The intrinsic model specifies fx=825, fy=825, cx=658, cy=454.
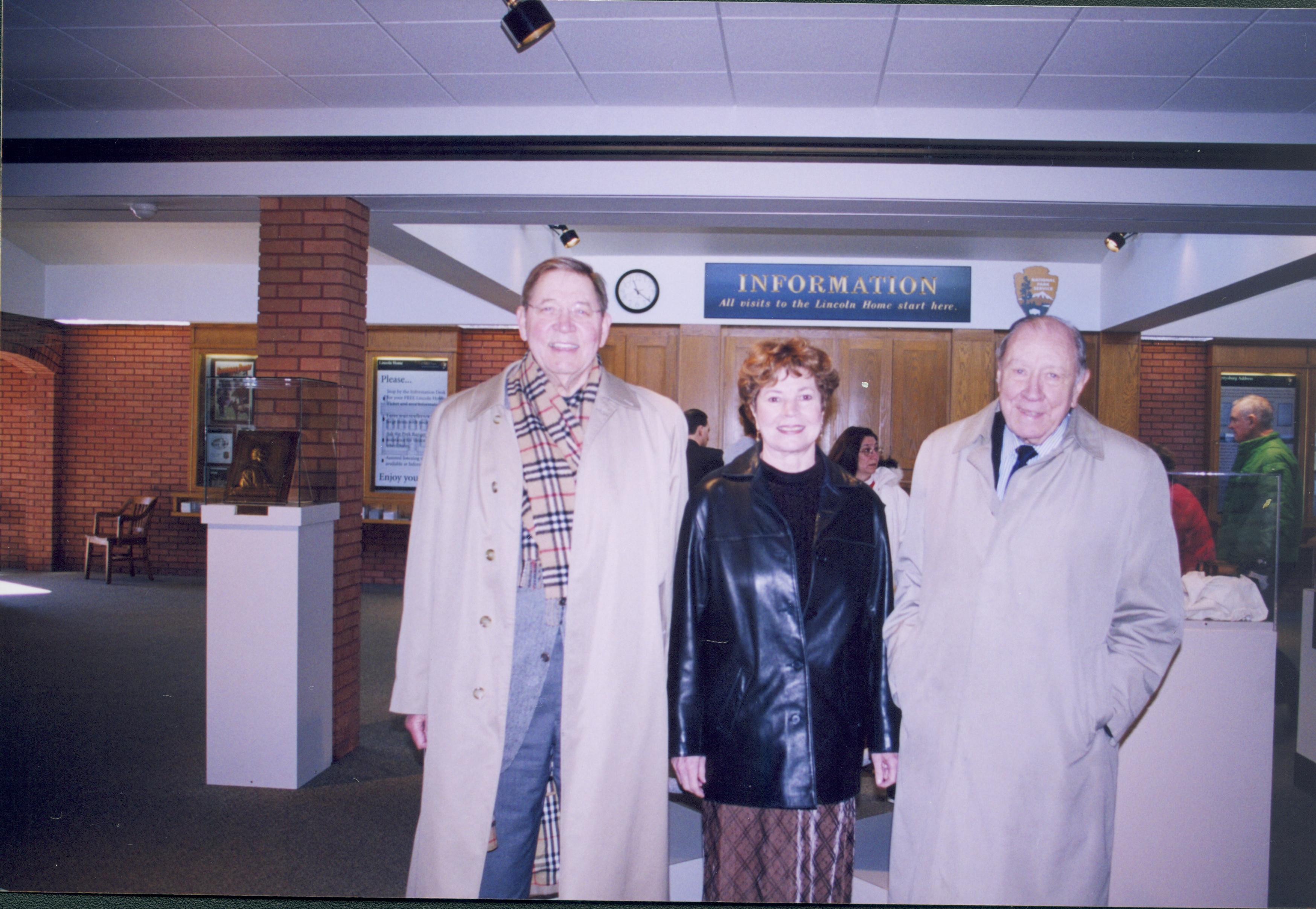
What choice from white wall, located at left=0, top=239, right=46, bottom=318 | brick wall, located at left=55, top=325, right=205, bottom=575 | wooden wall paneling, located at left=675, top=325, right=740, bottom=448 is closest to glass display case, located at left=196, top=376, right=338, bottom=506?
wooden wall paneling, located at left=675, top=325, right=740, bottom=448

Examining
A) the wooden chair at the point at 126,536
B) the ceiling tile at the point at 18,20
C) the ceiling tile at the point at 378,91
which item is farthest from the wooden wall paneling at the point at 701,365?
the wooden chair at the point at 126,536

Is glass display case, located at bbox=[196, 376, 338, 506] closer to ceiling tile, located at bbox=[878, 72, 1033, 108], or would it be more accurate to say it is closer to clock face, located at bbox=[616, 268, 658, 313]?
ceiling tile, located at bbox=[878, 72, 1033, 108]

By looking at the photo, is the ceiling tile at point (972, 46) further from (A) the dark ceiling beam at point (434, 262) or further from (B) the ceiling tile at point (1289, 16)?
(A) the dark ceiling beam at point (434, 262)

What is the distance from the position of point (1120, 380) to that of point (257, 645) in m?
7.64

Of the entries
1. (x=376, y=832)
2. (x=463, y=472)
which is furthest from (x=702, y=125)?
(x=376, y=832)

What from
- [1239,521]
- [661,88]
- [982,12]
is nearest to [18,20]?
[661,88]

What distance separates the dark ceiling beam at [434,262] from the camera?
201 inches

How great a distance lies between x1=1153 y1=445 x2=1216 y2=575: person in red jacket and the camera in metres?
3.04

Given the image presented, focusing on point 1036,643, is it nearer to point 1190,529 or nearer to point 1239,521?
point 1190,529

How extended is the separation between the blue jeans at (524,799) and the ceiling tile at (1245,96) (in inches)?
148

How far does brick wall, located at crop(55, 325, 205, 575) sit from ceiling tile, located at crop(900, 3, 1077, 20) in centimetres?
948

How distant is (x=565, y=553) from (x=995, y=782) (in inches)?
49.9

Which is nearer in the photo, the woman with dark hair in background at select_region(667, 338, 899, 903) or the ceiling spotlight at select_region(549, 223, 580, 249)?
the woman with dark hair in background at select_region(667, 338, 899, 903)

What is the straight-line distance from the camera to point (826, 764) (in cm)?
204
